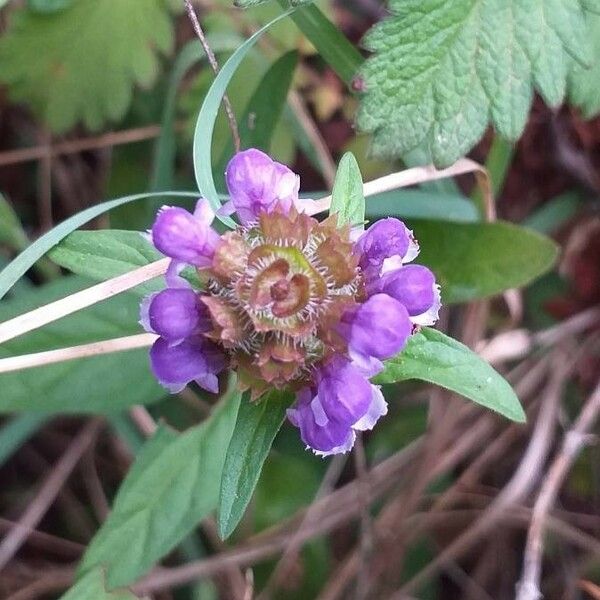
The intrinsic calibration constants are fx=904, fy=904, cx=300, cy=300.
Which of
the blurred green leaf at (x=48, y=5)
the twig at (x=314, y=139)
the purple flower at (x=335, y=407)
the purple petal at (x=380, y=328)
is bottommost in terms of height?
the twig at (x=314, y=139)

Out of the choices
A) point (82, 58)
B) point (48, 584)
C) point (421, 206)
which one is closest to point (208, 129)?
point (421, 206)

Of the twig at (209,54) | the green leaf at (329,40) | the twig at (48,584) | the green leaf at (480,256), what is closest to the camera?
the twig at (209,54)

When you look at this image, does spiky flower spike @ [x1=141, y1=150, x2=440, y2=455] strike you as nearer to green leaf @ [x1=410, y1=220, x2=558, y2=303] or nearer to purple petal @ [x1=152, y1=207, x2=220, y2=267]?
purple petal @ [x1=152, y1=207, x2=220, y2=267]

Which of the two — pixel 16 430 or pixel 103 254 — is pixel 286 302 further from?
pixel 16 430

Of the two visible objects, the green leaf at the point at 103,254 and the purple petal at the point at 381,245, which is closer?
the purple petal at the point at 381,245

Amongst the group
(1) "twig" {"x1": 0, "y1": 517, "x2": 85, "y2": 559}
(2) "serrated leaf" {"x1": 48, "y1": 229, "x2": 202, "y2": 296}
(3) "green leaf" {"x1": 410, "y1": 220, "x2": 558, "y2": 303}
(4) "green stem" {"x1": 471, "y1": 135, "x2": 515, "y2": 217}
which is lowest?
(1) "twig" {"x1": 0, "y1": 517, "x2": 85, "y2": 559}

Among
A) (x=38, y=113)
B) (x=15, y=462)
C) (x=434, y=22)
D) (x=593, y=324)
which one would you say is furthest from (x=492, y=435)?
(x=38, y=113)

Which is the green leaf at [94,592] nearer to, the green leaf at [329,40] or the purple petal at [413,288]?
the purple petal at [413,288]

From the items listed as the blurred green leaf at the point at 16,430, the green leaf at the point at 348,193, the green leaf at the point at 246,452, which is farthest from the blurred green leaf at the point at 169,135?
the green leaf at the point at 246,452

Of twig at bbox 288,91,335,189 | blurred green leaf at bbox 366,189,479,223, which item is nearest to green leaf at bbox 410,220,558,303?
blurred green leaf at bbox 366,189,479,223
